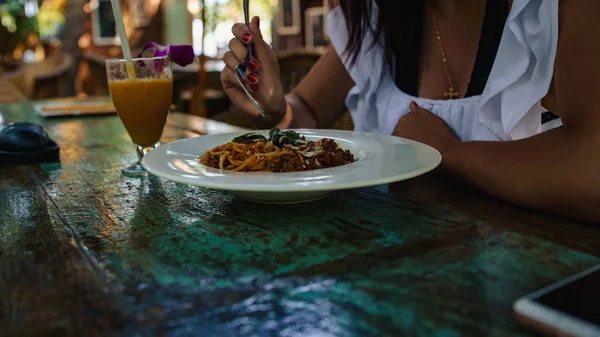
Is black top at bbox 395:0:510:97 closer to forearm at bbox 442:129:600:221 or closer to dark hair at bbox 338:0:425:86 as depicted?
dark hair at bbox 338:0:425:86

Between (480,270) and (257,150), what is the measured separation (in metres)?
0.43

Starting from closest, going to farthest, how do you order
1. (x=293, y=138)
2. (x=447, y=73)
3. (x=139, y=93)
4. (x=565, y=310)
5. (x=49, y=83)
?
(x=565, y=310) → (x=293, y=138) → (x=139, y=93) → (x=447, y=73) → (x=49, y=83)

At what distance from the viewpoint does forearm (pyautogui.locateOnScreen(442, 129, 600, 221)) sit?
2.41 ft

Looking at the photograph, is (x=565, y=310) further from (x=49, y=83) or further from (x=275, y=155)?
(x=49, y=83)

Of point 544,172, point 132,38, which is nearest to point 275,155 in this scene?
point 544,172

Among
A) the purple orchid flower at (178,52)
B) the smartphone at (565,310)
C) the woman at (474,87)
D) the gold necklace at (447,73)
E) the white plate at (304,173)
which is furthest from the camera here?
the gold necklace at (447,73)

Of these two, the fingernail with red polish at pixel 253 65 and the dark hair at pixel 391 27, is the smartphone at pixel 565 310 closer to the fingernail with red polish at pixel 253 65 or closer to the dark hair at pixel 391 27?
the fingernail with red polish at pixel 253 65

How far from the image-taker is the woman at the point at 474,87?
79 centimetres

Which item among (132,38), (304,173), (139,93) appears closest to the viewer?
(304,173)

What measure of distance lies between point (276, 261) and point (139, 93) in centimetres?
63

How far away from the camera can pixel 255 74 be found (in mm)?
1240

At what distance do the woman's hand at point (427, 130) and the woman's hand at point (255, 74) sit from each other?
32cm

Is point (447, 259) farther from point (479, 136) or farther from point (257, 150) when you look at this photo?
point (479, 136)

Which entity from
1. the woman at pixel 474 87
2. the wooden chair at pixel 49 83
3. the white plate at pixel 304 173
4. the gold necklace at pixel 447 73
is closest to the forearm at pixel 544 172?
the woman at pixel 474 87
